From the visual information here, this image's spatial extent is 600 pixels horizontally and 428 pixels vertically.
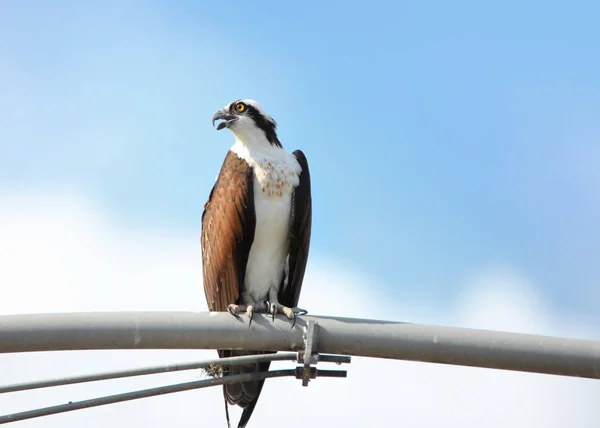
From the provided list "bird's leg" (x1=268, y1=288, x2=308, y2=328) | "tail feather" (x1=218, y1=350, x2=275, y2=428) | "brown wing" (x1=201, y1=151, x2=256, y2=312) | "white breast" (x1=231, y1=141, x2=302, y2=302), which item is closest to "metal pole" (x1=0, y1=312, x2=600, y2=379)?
"bird's leg" (x1=268, y1=288, x2=308, y2=328)

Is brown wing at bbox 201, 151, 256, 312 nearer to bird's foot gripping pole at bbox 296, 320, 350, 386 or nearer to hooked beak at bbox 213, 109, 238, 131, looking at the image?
hooked beak at bbox 213, 109, 238, 131

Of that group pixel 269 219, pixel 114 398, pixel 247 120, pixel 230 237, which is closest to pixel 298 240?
pixel 269 219

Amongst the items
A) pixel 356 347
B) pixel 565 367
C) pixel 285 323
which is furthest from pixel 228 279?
pixel 565 367

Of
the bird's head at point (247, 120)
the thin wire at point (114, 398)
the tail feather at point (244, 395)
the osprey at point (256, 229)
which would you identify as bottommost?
the thin wire at point (114, 398)

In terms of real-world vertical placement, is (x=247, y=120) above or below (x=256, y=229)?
above

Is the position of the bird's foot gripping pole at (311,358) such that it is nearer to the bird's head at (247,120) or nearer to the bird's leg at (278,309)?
the bird's leg at (278,309)

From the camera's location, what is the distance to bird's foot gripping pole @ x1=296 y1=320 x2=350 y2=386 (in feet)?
17.7

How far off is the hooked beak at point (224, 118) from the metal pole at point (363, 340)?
3099 mm

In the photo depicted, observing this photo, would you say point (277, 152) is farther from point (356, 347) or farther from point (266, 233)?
point (356, 347)

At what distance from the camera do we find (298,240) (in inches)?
306

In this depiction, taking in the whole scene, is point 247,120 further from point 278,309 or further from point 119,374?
point 119,374

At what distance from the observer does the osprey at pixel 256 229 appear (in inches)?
294

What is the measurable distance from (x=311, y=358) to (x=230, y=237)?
223 cm

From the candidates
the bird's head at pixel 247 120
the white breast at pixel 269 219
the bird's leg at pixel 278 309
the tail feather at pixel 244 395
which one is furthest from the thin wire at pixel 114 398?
the bird's head at pixel 247 120
